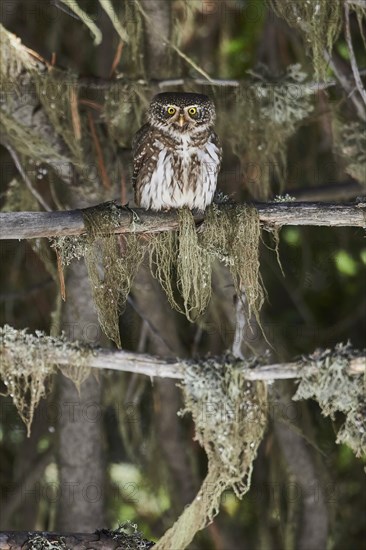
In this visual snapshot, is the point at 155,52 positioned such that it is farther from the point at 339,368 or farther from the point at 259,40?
the point at 339,368

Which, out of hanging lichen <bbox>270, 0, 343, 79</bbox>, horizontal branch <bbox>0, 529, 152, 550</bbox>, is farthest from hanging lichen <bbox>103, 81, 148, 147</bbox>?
horizontal branch <bbox>0, 529, 152, 550</bbox>

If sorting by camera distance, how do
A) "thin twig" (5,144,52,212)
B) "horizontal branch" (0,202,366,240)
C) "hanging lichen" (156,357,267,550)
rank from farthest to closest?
"thin twig" (5,144,52,212) < "hanging lichen" (156,357,267,550) < "horizontal branch" (0,202,366,240)

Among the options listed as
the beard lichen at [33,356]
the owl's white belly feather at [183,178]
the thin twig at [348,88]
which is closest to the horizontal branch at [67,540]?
the beard lichen at [33,356]

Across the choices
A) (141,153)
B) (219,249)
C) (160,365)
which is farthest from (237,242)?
(141,153)

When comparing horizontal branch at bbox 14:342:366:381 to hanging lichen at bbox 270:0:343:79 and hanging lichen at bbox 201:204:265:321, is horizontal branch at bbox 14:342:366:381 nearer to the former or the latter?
hanging lichen at bbox 201:204:265:321

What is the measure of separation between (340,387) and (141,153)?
143 centimetres

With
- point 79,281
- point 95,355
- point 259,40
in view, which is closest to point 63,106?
point 79,281

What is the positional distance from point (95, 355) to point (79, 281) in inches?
40.8

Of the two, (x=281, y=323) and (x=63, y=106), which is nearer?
(x=63, y=106)

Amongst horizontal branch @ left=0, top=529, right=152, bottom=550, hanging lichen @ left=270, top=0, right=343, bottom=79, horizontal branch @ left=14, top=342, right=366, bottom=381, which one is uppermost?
hanging lichen @ left=270, top=0, right=343, bottom=79

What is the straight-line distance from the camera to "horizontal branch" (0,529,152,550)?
4109mm

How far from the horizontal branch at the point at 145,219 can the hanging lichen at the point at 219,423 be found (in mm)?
750

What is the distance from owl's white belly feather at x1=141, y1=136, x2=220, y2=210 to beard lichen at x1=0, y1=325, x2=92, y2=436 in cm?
76

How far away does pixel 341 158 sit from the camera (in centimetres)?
584
